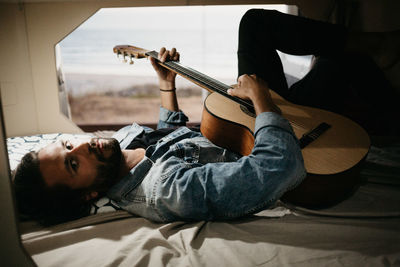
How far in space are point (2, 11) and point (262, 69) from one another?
105cm

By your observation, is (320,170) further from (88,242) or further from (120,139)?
(120,139)

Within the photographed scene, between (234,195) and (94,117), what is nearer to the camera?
(234,195)

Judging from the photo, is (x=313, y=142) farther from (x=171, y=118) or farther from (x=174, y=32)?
(x=174, y=32)

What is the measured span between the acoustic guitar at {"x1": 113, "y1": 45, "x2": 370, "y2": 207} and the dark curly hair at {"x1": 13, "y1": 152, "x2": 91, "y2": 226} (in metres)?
0.60

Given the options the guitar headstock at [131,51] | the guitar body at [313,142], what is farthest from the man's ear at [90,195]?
the guitar headstock at [131,51]

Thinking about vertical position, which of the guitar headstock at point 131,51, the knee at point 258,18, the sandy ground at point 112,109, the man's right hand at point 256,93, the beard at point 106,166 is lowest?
the sandy ground at point 112,109

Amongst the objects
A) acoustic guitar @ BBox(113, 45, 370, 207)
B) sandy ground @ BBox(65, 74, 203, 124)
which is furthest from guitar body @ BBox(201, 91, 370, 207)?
sandy ground @ BBox(65, 74, 203, 124)

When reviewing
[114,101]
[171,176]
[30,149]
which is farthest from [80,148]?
[114,101]

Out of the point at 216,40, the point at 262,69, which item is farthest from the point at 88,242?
the point at 216,40

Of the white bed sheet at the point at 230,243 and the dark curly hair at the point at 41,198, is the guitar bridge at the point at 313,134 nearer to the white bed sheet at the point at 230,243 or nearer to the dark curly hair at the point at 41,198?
the white bed sheet at the point at 230,243

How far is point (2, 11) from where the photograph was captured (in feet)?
1.38

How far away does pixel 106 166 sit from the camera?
98 centimetres

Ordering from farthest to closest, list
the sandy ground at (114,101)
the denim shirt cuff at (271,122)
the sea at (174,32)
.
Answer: the sandy ground at (114,101) < the sea at (174,32) < the denim shirt cuff at (271,122)

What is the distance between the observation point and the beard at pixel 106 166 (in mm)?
967
